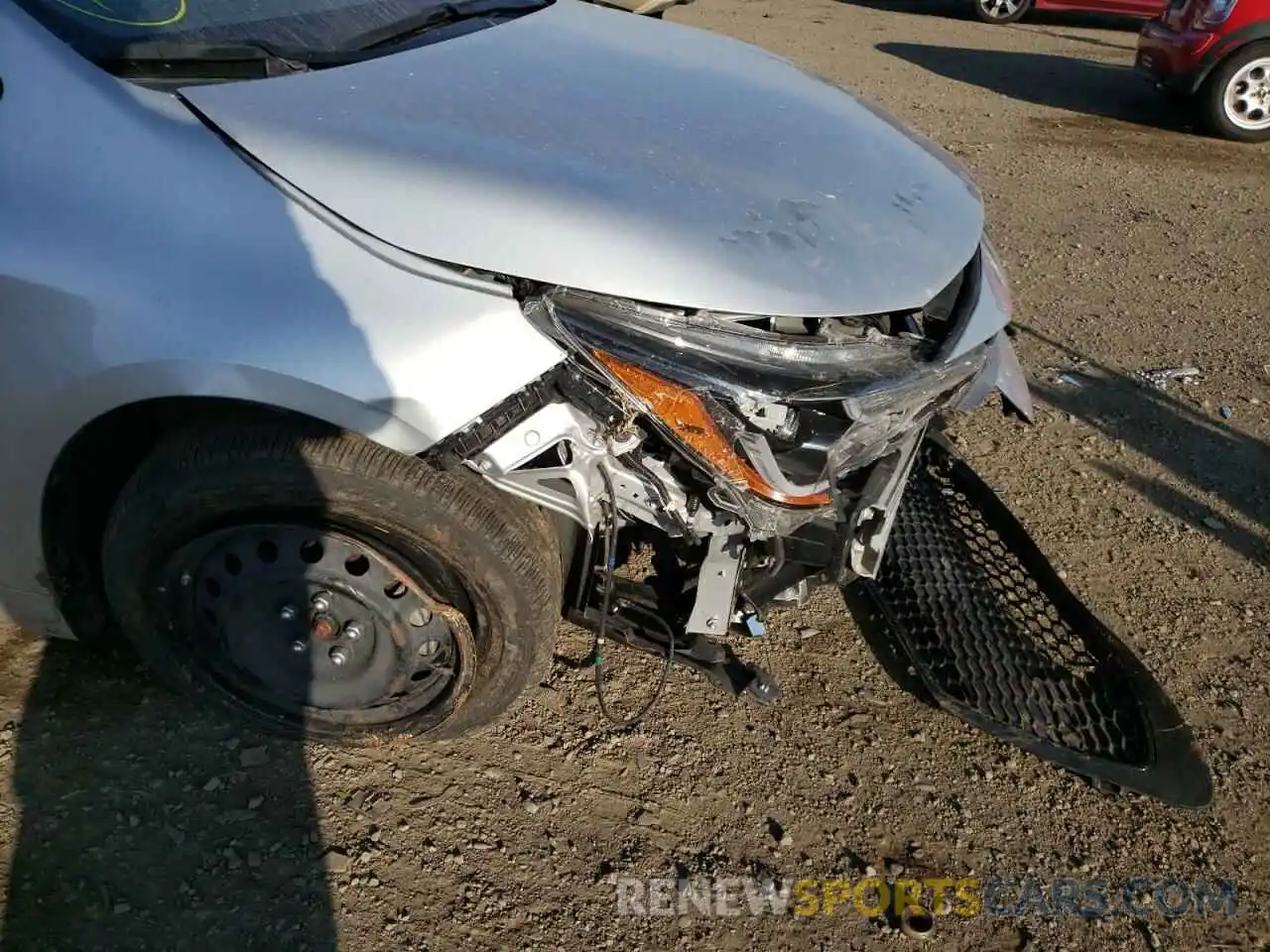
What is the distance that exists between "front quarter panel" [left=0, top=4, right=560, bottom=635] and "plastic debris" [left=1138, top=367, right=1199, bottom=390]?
3.44m

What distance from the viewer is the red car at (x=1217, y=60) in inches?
274

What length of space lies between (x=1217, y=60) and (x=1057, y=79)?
7.68ft

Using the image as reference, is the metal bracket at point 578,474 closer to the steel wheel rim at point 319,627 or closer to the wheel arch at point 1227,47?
the steel wheel rim at point 319,627

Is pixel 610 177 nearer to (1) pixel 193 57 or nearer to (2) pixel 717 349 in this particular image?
(2) pixel 717 349

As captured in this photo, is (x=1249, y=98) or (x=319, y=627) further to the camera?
(x=1249, y=98)

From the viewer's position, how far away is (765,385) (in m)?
1.91

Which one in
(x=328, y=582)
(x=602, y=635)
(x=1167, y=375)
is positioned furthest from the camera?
(x=1167, y=375)

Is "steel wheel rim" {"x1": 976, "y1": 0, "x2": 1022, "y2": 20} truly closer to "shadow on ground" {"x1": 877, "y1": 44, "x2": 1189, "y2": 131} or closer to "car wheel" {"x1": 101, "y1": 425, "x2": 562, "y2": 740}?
"shadow on ground" {"x1": 877, "y1": 44, "x2": 1189, "y2": 131}

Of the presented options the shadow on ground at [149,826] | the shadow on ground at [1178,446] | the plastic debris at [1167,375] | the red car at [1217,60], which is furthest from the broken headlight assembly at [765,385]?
the red car at [1217,60]


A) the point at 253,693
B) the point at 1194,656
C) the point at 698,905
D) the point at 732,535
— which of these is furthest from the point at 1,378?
the point at 1194,656

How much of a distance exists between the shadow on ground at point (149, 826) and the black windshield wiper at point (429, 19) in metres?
1.74

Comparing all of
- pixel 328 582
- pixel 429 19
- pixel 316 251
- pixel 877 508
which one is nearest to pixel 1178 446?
pixel 877 508

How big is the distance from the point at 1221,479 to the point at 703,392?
2.75m

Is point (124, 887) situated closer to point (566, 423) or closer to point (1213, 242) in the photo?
point (566, 423)
